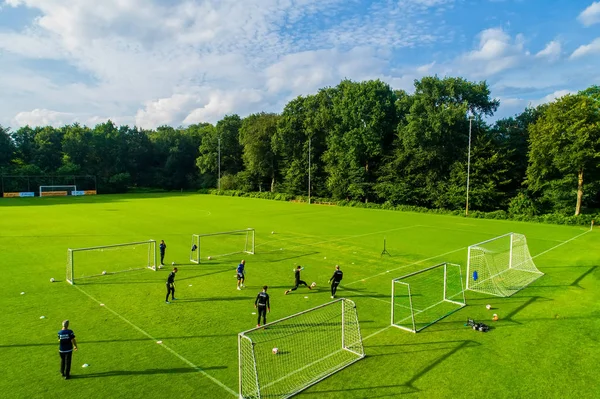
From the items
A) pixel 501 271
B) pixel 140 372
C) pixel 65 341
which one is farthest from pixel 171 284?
pixel 501 271

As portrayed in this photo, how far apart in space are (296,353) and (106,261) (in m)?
15.8

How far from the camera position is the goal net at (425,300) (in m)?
13.7

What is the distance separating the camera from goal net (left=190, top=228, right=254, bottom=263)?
23438 mm

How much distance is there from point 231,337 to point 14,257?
1835 cm

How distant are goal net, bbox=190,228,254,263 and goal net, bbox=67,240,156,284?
252cm

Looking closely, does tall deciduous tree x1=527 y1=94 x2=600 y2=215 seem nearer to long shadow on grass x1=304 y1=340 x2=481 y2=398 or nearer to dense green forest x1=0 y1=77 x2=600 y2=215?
dense green forest x1=0 y1=77 x2=600 y2=215

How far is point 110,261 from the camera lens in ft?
73.6

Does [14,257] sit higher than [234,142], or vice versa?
[234,142]

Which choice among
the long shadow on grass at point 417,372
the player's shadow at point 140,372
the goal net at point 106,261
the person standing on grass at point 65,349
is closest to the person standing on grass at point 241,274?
the goal net at point 106,261

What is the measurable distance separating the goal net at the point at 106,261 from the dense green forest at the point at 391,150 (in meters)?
40.2

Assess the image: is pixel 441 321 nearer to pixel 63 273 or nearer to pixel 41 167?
pixel 63 273

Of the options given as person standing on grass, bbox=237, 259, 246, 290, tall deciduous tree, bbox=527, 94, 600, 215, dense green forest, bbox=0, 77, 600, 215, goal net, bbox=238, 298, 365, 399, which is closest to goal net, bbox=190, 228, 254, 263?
person standing on grass, bbox=237, 259, 246, 290

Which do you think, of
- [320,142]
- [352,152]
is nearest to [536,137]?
[352,152]

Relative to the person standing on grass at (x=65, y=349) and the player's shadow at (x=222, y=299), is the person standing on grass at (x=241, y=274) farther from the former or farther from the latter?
the person standing on grass at (x=65, y=349)
